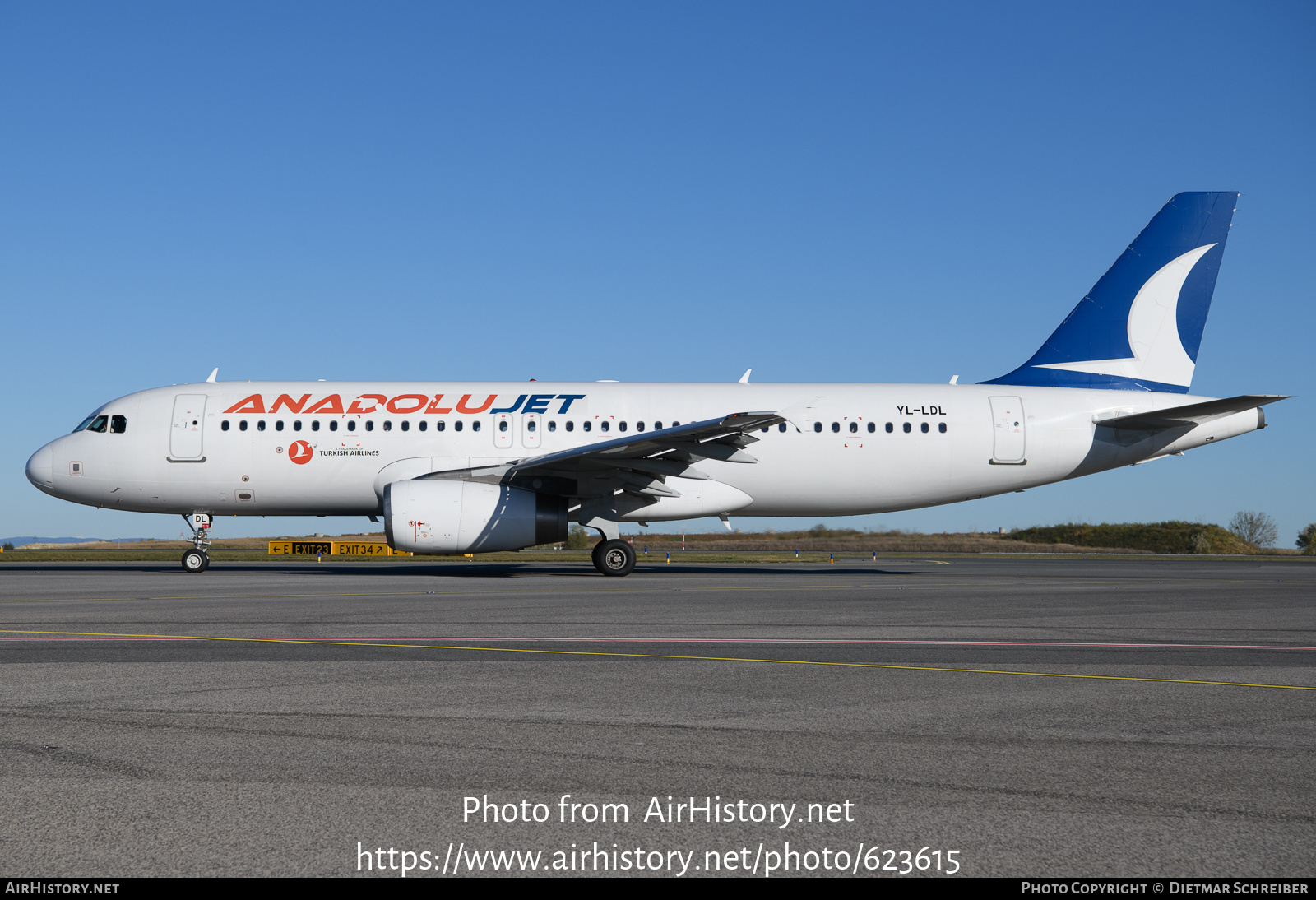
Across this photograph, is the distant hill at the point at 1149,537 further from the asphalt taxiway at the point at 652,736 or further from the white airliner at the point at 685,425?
the asphalt taxiway at the point at 652,736

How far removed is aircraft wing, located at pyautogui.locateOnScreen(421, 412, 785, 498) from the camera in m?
19.4

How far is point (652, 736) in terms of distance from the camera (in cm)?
511

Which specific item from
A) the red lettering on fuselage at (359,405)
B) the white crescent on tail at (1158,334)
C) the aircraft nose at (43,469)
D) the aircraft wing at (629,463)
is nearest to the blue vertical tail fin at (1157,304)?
the white crescent on tail at (1158,334)

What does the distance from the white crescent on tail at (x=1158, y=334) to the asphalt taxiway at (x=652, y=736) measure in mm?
13599

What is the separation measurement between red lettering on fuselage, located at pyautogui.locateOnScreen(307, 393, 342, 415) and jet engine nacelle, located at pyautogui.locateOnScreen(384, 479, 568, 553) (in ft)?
9.58

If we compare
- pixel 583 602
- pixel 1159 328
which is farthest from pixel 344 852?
pixel 1159 328

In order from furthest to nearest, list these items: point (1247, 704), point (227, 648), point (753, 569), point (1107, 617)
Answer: point (753, 569), point (1107, 617), point (227, 648), point (1247, 704)

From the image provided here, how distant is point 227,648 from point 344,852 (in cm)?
588

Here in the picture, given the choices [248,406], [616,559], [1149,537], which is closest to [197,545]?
[248,406]

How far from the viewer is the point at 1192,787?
412 centimetres

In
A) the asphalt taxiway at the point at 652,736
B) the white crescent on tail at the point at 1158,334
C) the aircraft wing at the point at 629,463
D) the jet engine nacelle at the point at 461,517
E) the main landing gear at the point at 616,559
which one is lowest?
the asphalt taxiway at the point at 652,736

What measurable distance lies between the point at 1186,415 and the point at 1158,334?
8.60 ft

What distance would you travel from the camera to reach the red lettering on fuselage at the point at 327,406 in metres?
22.0

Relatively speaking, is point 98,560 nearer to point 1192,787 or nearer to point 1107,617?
point 1107,617
